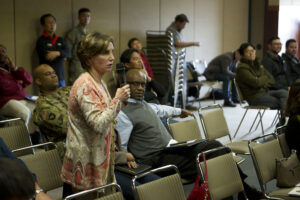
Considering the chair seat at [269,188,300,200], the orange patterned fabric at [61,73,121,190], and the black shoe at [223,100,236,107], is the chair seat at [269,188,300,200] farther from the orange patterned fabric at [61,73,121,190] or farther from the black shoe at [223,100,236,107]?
the black shoe at [223,100,236,107]

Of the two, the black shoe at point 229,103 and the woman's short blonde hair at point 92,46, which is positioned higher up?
the woman's short blonde hair at point 92,46

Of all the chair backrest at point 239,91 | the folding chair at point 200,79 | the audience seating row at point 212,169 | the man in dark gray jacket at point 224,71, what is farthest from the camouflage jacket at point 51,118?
the man in dark gray jacket at point 224,71

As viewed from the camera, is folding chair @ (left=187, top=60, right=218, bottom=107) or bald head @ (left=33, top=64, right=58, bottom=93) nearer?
bald head @ (left=33, top=64, right=58, bottom=93)

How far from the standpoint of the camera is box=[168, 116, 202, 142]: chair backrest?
3.69 metres

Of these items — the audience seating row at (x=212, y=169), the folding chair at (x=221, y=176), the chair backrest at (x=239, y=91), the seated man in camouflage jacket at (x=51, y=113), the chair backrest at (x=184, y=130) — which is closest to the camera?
the audience seating row at (x=212, y=169)

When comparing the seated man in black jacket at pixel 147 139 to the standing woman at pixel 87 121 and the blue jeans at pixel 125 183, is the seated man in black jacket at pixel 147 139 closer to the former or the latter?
the blue jeans at pixel 125 183

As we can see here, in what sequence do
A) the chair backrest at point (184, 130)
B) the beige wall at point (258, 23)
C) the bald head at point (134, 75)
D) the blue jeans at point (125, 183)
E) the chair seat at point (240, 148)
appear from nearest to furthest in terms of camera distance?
the blue jeans at point (125, 183)
the bald head at point (134, 75)
the chair backrest at point (184, 130)
the chair seat at point (240, 148)
the beige wall at point (258, 23)

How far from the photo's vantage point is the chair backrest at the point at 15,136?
3299mm

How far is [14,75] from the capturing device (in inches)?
208

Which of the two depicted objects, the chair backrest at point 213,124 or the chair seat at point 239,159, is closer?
the chair seat at point 239,159

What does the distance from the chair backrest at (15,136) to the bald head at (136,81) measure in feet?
3.00

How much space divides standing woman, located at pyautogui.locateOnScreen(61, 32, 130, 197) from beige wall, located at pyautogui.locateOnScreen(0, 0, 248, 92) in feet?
14.4

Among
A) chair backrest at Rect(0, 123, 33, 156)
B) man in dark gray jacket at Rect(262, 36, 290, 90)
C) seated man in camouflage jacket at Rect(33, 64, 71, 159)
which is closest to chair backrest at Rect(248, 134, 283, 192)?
seated man in camouflage jacket at Rect(33, 64, 71, 159)

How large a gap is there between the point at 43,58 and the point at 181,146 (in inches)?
141
